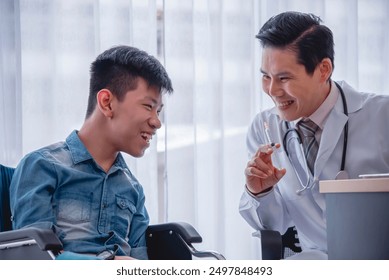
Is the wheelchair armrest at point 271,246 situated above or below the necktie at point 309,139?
below

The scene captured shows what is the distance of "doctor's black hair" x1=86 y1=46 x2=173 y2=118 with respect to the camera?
1318 millimetres

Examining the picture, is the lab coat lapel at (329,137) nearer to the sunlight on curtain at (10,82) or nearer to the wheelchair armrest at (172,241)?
the wheelchair armrest at (172,241)

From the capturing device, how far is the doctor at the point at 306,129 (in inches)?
52.3

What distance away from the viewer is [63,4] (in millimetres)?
1784

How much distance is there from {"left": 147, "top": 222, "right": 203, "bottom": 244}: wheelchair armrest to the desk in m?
0.37

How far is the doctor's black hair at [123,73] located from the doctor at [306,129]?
276 millimetres

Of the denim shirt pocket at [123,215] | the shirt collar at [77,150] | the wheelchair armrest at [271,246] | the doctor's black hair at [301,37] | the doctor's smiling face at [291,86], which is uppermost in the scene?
the doctor's black hair at [301,37]

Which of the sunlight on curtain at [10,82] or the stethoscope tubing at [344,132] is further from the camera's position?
the sunlight on curtain at [10,82]

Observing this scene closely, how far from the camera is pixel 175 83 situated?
182cm

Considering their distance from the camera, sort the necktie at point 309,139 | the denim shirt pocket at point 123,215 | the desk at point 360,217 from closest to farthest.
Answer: the desk at point 360,217, the denim shirt pocket at point 123,215, the necktie at point 309,139

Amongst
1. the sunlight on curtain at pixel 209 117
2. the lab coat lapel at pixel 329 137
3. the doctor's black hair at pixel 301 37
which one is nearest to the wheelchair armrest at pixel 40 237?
the lab coat lapel at pixel 329 137

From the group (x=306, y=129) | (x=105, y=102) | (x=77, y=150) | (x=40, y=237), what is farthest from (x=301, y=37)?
(x=40, y=237)

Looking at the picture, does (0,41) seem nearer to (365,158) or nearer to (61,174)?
(61,174)

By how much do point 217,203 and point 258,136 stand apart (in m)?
0.40
